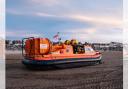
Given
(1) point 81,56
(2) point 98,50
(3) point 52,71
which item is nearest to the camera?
(3) point 52,71

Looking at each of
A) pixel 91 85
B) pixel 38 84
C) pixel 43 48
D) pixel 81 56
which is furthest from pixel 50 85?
pixel 81 56

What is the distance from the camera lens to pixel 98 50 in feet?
31.3

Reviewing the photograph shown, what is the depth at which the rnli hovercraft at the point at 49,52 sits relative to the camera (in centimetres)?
753

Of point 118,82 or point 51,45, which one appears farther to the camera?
point 51,45

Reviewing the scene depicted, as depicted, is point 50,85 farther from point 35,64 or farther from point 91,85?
point 35,64

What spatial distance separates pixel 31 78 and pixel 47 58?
137cm

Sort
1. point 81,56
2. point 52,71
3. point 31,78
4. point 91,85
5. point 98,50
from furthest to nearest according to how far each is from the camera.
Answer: point 98,50, point 81,56, point 52,71, point 31,78, point 91,85

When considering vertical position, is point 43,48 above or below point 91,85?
above

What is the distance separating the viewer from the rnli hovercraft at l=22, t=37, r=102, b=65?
753 cm

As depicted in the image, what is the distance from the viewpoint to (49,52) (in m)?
7.74

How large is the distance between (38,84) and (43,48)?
230 centimetres

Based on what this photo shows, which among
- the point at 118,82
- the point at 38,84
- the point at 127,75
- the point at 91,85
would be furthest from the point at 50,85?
the point at 127,75

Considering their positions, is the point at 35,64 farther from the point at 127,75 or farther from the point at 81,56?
the point at 127,75

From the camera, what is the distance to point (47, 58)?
7531mm
